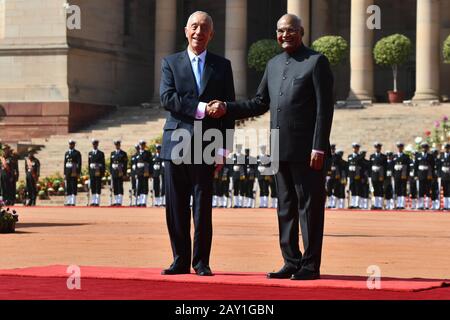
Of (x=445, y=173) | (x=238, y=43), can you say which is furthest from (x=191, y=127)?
(x=238, y=43)

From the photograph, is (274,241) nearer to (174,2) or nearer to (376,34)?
(174,2)

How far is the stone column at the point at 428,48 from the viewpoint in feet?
187

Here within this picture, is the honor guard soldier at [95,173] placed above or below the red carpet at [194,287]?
above

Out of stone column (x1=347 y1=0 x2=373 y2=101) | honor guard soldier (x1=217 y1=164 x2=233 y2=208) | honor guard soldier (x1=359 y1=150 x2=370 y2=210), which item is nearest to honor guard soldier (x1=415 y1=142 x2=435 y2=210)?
honor guard soldier (x1=359 y1=150 x2=370 y2=210)

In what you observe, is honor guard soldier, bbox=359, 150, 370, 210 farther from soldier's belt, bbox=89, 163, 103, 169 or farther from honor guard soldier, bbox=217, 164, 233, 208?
soldier's belt, bbox=89, 163, 103, 169

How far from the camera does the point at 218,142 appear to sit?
12.3 metres

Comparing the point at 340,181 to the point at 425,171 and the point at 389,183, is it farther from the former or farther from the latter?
the point at 425,171

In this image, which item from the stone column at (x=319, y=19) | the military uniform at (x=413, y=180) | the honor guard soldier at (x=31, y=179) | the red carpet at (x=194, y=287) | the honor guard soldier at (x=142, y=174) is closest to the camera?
the red carpet at (x=194, y=287)

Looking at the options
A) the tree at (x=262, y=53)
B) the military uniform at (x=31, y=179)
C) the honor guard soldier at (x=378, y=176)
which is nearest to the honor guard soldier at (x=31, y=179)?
the military uniform at (x=31, y=179)

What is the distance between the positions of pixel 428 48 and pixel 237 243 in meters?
39.6

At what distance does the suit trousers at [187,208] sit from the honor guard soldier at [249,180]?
90.9ft

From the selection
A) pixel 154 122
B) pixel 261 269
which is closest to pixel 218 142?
pixel 261 269

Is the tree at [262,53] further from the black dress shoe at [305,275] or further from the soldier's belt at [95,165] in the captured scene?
the black dress shoe at [305,275]
